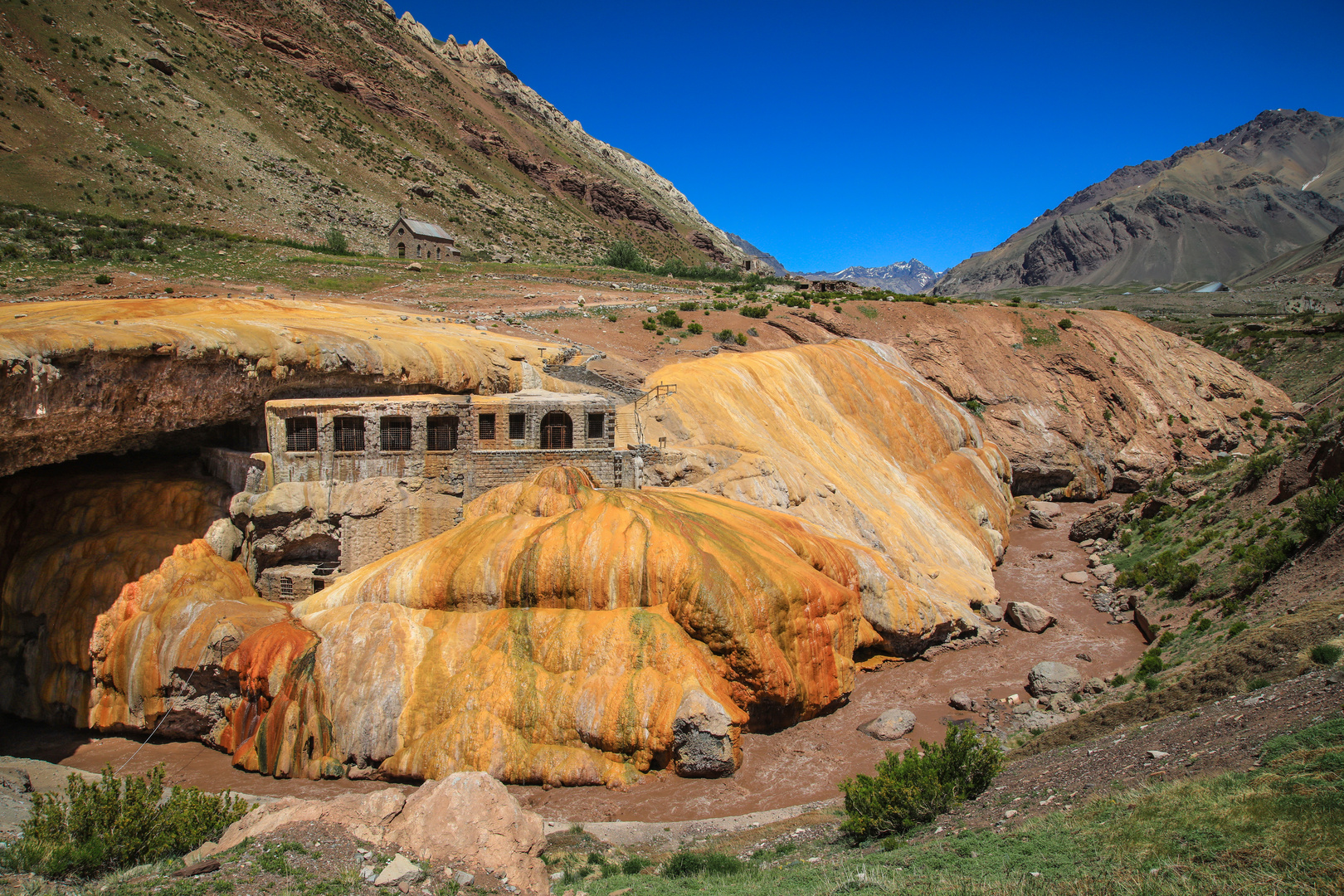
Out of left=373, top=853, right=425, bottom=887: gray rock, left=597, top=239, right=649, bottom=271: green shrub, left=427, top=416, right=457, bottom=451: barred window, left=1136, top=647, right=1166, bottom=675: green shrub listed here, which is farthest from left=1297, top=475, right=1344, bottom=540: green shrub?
left=597, top=239, right=649, bottom=271: green shrub

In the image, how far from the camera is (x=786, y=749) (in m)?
18.5

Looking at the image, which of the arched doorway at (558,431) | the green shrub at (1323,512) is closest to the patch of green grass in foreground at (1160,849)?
the green shrub at (1323,512)

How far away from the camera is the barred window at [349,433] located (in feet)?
74.4

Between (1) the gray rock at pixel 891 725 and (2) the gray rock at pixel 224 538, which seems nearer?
(1) the gray rock at pixel 891 725

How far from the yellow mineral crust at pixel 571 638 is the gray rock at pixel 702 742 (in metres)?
0.31

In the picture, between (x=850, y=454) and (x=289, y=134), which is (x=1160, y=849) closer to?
(x=850, y=454)

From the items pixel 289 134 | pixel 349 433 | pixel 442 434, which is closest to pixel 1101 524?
pixel 442 434

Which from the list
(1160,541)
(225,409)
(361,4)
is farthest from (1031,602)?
(361,4)

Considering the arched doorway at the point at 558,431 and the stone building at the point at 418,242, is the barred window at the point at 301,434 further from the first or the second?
the stone building at the point at 418,242

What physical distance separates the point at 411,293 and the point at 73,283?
15717mm

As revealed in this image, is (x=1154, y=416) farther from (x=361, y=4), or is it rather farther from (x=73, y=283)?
(x=361, y=4)

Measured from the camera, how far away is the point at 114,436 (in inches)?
782

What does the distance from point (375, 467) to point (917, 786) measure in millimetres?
18450

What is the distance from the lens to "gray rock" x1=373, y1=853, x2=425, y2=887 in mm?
10883
